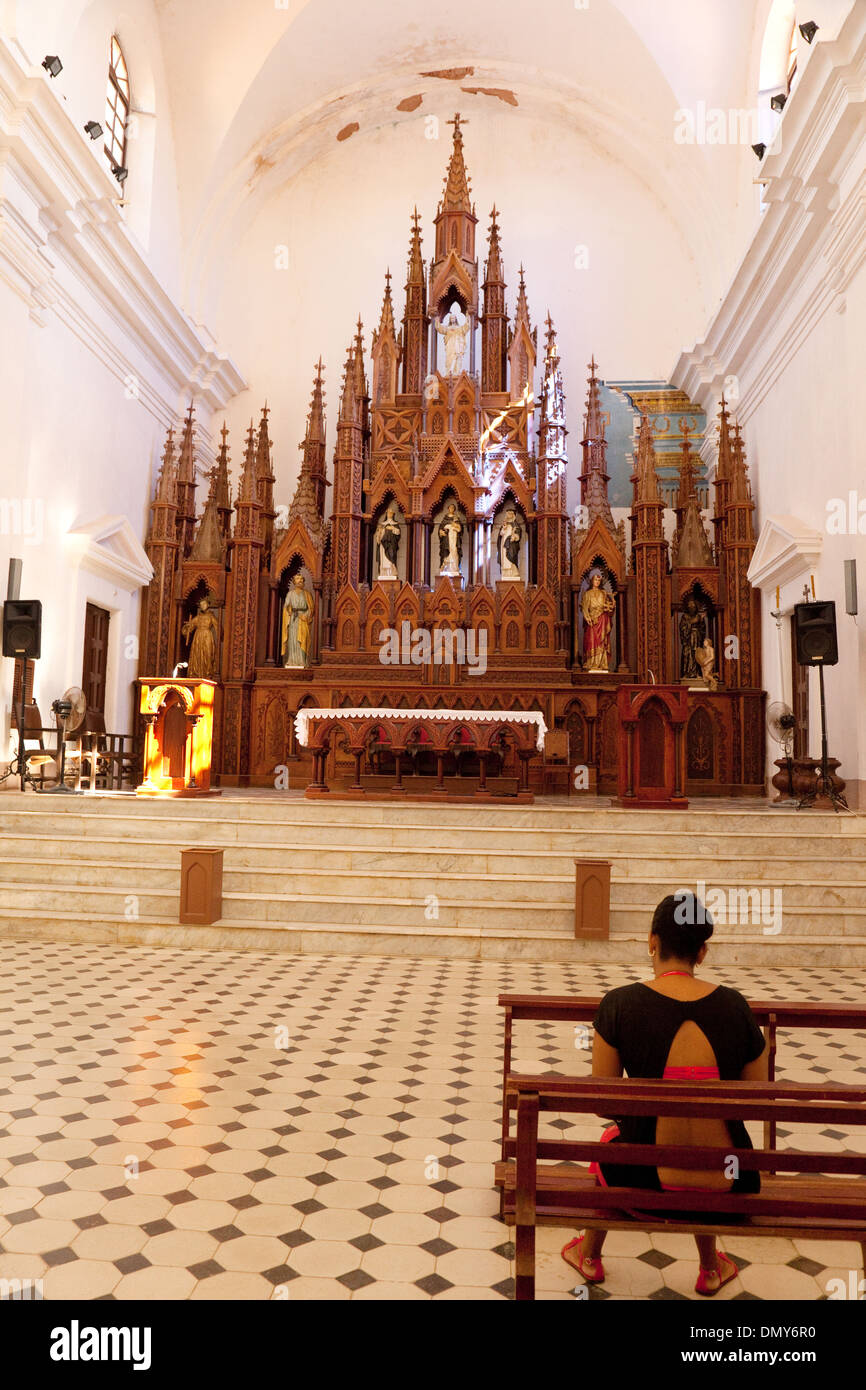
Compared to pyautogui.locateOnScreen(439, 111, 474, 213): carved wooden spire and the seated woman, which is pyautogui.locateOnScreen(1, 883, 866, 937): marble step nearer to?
the seated woman

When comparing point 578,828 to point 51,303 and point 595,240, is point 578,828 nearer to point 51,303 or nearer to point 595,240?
point 51,303

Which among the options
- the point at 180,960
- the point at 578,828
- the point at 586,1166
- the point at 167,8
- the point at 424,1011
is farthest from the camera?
the point at 167,8

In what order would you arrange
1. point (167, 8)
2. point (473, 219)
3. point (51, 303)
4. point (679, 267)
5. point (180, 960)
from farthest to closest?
1. point (679, 267)
2. point (473, 219)
3. point (167, 8)
4. point (51, 303)
5. point (180, 960)

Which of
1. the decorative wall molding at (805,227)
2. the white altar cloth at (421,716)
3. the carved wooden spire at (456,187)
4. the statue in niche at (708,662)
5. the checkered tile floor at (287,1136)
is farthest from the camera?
the carved wooden spire at (456,187)

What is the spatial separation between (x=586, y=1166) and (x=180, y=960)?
3.97 metres

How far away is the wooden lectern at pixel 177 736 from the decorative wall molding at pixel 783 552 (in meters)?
6.65

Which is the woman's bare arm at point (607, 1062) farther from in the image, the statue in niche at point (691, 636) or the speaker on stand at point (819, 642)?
the statue in niche at point (691, 636)

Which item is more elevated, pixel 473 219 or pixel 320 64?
pixel 320 64

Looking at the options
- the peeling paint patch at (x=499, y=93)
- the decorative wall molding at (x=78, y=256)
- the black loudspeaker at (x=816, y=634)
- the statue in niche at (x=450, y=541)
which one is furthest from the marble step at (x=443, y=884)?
the peeling paint patch at (x=499, y=93)

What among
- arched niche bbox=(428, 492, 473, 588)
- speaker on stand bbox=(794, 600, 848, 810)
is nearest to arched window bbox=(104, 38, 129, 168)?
arched niche bbox=(428, 492, 473, 588)

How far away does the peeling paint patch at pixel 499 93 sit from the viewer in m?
16.5

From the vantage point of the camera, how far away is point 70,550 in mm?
11773
